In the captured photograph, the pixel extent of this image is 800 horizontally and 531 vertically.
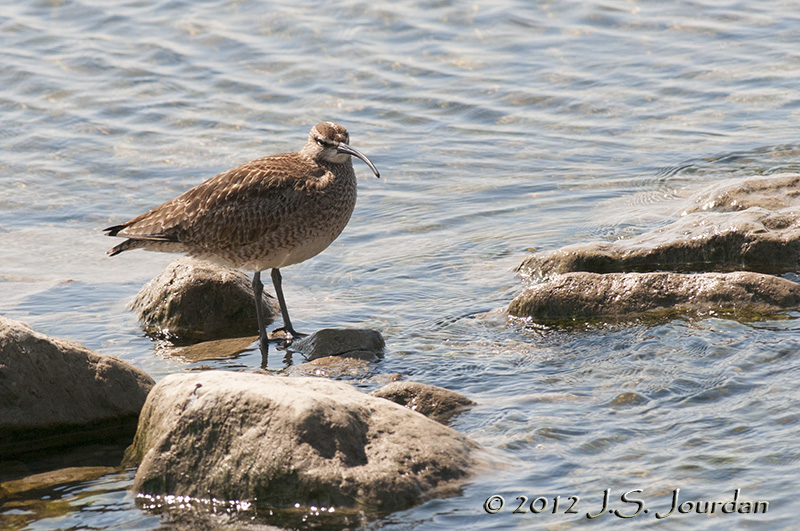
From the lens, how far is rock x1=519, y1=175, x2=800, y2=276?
8914mm

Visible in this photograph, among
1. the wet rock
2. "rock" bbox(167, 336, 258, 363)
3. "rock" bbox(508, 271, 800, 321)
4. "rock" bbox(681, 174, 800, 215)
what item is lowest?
the wet rock

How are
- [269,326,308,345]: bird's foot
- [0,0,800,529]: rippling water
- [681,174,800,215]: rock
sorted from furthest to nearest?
[681,174,800,215]: rock, [269,326,308,345]: bird's foot, [0,0,800,529]: rippling water

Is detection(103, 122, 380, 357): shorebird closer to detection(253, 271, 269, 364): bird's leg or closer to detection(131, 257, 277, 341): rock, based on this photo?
detection(253, 271, 269, 364): bird's leg

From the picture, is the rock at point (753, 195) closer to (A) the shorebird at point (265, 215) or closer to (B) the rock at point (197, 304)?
(A) the shorebird at point (265, 215)

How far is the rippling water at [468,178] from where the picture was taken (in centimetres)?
609

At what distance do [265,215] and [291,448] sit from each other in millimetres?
3364

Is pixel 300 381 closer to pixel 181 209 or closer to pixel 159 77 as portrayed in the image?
pixel 181 209

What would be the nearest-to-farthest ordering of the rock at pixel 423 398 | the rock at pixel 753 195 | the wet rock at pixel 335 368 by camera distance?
the rock at pixel 423 398 < the wet rock at pixel 335 368 < the rock at pixel 753 195

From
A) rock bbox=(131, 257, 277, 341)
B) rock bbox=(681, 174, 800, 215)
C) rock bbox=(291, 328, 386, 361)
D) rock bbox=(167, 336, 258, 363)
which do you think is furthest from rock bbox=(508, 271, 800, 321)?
rock bbox=(131, 257, 277, 341)

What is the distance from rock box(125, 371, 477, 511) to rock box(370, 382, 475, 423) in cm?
64

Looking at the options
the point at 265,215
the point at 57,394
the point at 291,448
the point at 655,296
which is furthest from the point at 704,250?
the point at 57,394

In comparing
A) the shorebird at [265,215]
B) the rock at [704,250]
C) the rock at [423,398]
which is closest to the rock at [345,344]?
the shorebird at [265,215]

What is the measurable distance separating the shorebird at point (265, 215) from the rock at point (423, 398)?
197 cm

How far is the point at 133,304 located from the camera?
9359 mm
